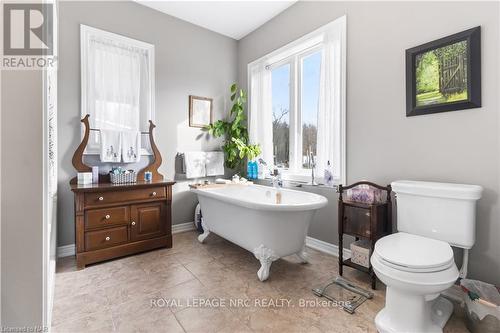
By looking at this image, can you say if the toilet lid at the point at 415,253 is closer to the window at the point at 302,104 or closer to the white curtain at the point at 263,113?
the window at the point at 302,104

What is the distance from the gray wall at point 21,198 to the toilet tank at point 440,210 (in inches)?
86.3

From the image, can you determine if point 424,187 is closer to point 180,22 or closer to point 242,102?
point 242,102

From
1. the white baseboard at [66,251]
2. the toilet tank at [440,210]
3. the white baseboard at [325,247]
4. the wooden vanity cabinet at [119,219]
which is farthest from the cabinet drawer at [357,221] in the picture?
the white baseboard at [66,251]

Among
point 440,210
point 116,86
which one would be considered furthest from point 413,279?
point 116,86

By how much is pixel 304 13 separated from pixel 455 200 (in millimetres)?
2470

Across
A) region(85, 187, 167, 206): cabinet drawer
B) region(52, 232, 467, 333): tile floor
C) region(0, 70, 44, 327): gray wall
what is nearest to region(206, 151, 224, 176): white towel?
region(85, 187, 167, 206): cabinet drawer

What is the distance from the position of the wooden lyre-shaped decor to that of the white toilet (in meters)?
2.55

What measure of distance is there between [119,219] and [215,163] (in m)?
1.49

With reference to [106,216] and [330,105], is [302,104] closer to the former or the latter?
[330,105]

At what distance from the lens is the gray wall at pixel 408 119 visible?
1699 millimetres

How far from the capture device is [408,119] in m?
2.08

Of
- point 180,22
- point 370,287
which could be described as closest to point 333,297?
point 370,287

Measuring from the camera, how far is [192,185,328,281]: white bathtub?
2029mm

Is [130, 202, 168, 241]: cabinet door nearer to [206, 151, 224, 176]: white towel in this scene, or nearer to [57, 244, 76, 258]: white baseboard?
[57, 244, 76, 258]: white baseboard
